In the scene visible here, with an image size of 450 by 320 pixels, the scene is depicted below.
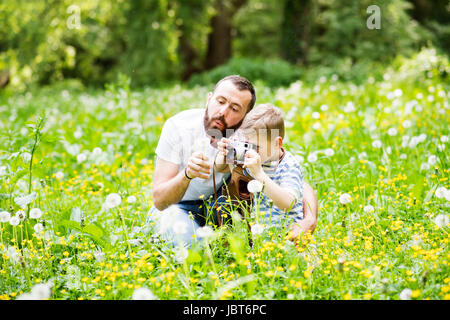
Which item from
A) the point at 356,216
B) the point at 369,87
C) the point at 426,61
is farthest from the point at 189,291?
the point at 426,61

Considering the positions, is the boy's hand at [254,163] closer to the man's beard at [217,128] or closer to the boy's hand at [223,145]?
the boy's hand at [223,145]

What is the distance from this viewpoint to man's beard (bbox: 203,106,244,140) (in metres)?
2.17

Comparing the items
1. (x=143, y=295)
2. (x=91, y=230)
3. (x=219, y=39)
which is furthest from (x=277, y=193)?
(x=219, y=39)

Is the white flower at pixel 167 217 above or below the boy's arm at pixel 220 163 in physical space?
below

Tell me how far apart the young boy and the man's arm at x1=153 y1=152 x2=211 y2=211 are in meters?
0.11

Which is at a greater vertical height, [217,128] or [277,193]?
[217,128]

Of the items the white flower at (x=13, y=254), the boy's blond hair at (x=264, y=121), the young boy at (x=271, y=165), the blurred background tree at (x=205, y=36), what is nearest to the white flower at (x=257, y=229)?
the young boy at (x=271, y=165)

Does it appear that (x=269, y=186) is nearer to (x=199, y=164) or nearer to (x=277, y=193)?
(x=277, y=193)

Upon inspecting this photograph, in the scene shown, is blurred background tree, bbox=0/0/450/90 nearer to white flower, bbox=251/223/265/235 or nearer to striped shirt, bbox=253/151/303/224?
striped shirt, bbox=253/151/303/224

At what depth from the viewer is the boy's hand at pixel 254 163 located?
72.6 inches

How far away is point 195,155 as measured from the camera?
1914mm

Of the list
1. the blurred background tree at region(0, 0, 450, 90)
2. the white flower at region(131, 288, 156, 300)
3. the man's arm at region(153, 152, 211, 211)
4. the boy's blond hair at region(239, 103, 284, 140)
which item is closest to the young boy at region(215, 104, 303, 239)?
the boy's blond hair at region(239, 103, 284, 140)

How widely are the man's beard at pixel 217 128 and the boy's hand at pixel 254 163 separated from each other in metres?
0.32

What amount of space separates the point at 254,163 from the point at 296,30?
1046cm
